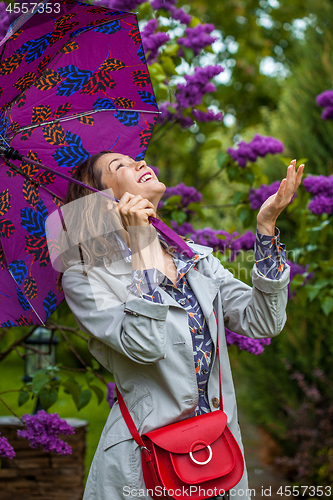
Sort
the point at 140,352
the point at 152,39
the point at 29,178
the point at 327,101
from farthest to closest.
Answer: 1. the point at 327,101
2. the point at 152,39
3. the point at 29,178
4. the point at 140,352

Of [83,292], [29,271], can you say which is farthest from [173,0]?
[83,292]

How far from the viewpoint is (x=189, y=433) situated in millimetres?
1455

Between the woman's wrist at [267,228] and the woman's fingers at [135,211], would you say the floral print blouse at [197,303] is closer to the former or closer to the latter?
the woman's wrist at [267,228]

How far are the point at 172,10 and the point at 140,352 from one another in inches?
96.8

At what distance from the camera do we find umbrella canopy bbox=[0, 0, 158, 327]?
1.73 meters

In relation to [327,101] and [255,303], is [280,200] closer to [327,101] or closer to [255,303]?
[255,303]

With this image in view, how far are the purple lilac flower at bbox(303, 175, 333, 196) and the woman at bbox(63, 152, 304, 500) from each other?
1140 millimetres

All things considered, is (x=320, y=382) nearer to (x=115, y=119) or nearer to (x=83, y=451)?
(x=83, y=451)

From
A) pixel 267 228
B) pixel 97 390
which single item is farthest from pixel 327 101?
pixel 97 390

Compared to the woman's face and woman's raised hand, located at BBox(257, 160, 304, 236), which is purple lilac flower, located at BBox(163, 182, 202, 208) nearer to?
the woman's face

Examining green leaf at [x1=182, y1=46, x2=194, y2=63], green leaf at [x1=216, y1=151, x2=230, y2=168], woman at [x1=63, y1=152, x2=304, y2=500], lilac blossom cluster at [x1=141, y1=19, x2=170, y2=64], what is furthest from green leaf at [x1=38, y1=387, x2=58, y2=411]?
green leaf at [x1=182, y1=46, x2=194, y2=63]

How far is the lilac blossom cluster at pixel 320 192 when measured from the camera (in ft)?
8.52

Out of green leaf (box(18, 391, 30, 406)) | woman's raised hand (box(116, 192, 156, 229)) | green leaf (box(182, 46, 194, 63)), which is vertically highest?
woman's raised hand (box(116, 192, 156, 229))

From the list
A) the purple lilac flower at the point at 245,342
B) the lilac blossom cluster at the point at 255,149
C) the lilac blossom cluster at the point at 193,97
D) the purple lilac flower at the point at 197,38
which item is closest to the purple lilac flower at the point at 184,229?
the lilac blossom cluster at the point at 255,149
